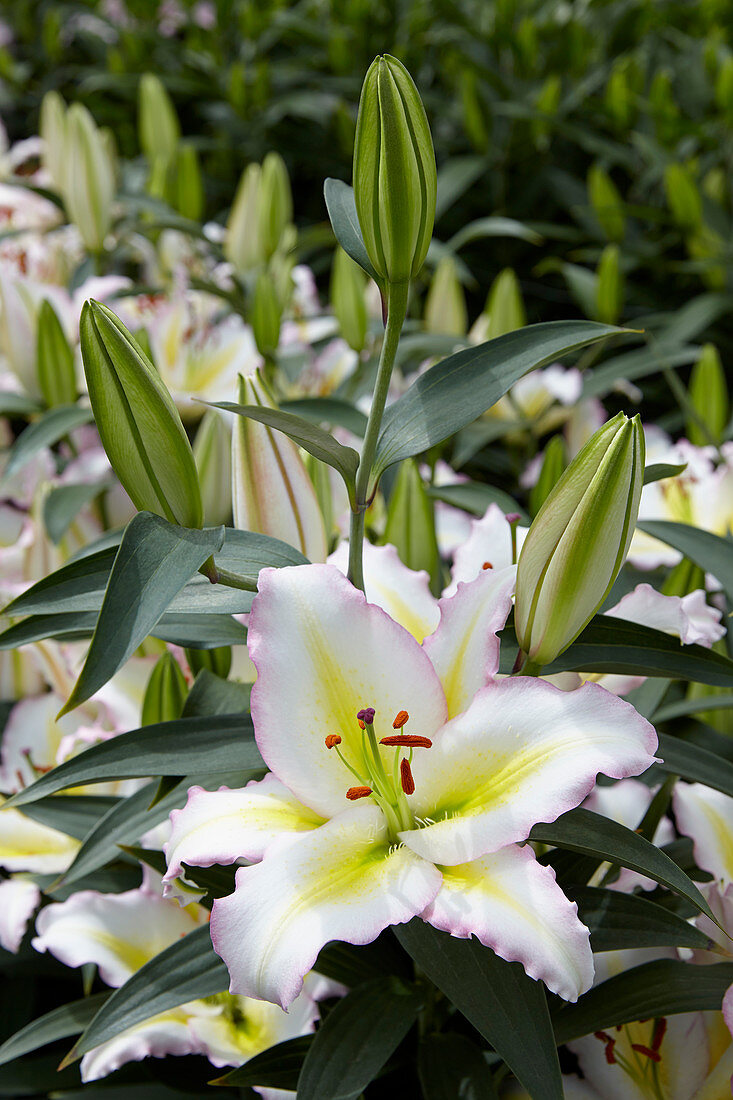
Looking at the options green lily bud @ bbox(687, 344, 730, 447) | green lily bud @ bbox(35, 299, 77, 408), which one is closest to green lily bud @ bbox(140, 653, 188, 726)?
green lily bud @ bbox(35, 299, 77, 408)

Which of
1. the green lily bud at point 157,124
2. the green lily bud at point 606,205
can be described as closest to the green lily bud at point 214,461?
the green lily bud at point 157,124

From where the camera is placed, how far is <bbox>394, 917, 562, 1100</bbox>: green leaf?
394 mm

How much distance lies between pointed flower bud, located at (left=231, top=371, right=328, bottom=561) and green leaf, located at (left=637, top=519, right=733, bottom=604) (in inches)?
7.3

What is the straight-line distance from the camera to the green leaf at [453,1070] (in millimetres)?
490

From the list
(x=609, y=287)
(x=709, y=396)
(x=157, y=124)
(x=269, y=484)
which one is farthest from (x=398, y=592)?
(x=157, y=124)

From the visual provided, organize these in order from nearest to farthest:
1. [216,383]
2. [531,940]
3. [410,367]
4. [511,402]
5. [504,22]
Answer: [531,940]
[216,383]
[511,402]
[410,367]
[504,22]

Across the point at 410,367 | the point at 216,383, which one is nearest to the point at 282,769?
the point at 216,383

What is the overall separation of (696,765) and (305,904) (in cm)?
21

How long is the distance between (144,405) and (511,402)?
0.80 meters

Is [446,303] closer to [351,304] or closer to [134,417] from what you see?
[351,304]

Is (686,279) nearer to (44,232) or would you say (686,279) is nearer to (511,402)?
(511,402)

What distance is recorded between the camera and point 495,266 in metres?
1.74

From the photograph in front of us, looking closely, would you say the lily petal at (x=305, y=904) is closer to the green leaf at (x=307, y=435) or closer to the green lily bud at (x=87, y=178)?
the green leaf at (x=307, y=435)

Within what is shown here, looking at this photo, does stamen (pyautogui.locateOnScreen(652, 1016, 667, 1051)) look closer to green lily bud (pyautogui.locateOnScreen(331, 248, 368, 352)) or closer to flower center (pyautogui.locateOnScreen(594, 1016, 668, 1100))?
flower center (pyautogui.locateOnScreen(594, 1016, 668, 1100))
